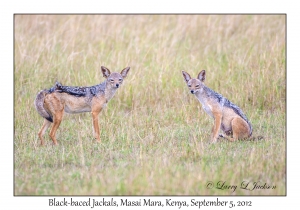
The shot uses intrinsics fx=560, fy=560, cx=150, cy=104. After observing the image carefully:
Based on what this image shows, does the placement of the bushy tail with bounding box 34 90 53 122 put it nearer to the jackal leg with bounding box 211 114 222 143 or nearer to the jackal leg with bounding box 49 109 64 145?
the jackal leg with bounding box 49 109 64 145

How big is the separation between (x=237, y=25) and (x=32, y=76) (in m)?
7.01

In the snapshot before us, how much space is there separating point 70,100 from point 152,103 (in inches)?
126

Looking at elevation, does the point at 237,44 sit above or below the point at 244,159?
above

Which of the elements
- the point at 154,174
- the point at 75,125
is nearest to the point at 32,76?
the point at 75,125

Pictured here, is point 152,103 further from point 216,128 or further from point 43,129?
point 43,129

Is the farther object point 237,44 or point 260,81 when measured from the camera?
point 237,44

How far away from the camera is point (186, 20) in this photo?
18391 millimetres

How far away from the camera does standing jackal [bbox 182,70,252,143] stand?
11.4 meters

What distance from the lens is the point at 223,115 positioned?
11766 mm

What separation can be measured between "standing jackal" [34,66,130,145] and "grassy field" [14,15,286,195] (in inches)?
17.9

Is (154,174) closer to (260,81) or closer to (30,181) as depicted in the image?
(30,181)
